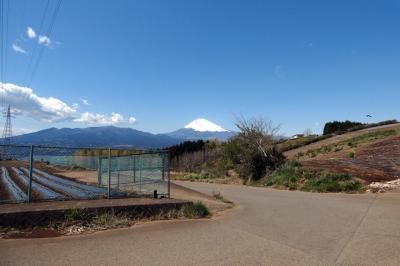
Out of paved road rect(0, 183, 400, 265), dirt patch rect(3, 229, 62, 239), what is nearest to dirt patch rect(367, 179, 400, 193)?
paved road rect(0, 183, 400, 265)

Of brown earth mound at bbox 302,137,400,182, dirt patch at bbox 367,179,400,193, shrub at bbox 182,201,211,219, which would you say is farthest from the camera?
brown earth mound at bbox 302,137,400,182

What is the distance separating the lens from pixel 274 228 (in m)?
10.9

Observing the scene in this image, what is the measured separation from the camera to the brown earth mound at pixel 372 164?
2319 centimetres

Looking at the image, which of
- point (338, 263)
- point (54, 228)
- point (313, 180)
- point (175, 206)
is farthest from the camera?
point (313, 180)

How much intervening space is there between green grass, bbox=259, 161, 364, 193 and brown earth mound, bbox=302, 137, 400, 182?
0.85 m

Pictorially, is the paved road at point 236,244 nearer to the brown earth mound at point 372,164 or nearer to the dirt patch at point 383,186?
the dirt patch at point 383,186

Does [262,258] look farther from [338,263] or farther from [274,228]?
[274,228]

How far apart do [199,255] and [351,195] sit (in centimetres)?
1392

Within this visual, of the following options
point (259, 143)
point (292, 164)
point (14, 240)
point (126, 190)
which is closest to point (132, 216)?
point (14, 240)

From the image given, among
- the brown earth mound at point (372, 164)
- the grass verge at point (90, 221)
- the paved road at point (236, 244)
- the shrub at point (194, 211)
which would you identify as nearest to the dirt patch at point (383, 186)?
the brown earth mound at point (372, 164)

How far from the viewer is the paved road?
7.46 metres

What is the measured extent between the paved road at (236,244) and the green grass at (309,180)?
8993 mm

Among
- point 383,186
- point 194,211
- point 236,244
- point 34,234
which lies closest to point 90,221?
point 34,234

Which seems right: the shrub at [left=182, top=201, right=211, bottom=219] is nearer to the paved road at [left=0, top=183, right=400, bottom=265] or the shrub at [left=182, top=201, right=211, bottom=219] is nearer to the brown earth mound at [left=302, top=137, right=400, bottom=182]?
the paved road at [left=0, top=183, right=400, bottom=265]
